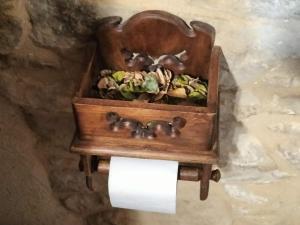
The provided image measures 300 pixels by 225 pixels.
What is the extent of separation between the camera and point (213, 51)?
2.45 ft

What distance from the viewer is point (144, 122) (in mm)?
716

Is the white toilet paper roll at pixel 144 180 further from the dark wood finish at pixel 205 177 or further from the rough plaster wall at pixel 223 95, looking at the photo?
the rough plaster wall at pixel 223 95

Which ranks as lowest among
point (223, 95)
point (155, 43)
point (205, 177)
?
point (205, 177)

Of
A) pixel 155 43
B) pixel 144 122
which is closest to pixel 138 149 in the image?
pixel 144 122

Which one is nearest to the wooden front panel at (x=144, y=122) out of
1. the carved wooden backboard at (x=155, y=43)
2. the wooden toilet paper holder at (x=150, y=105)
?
the wooden toilet paper holder at (x=150, y=105)

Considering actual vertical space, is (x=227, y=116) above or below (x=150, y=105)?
below

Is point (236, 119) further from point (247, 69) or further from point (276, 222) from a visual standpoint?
point (276, 222)

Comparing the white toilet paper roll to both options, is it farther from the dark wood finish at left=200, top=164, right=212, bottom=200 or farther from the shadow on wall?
the shadow on wall

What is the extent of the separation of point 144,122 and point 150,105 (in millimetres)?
36

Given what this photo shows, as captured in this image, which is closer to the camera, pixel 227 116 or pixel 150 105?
pixel 150 105

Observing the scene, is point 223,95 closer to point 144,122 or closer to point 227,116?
point 227,116

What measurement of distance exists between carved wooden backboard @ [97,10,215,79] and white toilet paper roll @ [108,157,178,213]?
156 mm

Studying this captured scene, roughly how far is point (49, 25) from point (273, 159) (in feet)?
1.61

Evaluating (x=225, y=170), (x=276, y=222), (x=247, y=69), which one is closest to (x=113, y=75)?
(x=247, y=69)
